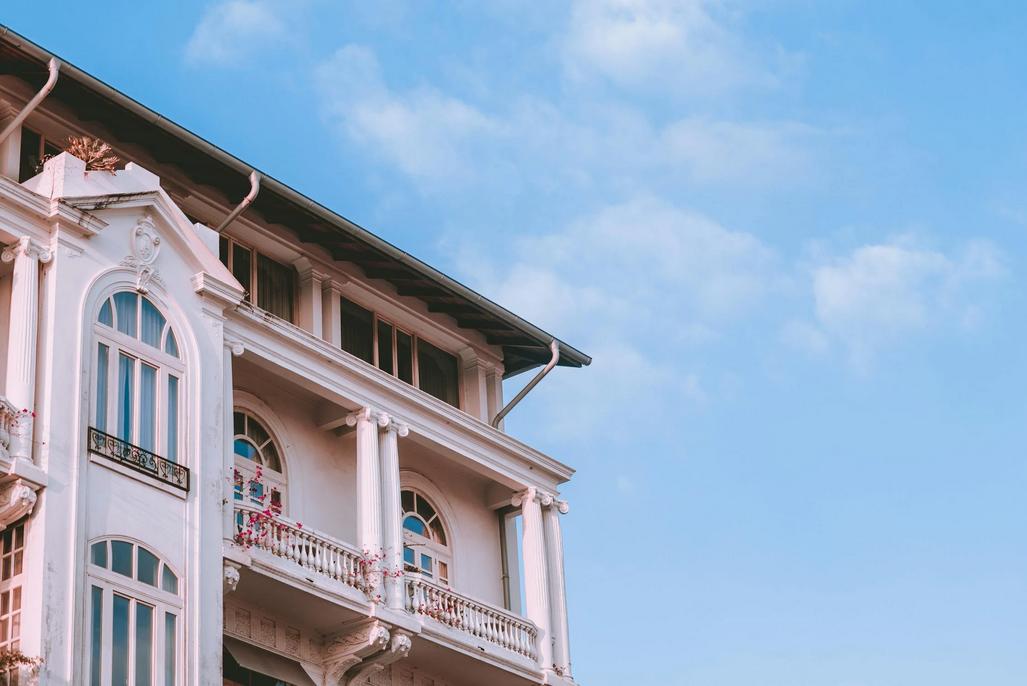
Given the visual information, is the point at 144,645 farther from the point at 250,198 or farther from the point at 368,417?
the point at 250,198

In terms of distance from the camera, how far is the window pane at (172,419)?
74.1 ft

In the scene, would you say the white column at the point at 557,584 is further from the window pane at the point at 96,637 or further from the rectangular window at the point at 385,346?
the window pane at the point at 96,637

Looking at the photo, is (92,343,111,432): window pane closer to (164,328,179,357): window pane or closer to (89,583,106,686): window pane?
(164,328,179,357): window pane

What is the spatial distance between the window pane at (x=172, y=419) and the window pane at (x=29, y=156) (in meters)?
3.70

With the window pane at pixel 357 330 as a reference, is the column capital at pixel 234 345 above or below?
below

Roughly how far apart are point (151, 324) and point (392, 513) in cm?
516

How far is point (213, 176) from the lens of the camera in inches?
1032

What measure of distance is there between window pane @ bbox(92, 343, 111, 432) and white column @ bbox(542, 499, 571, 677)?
940cm

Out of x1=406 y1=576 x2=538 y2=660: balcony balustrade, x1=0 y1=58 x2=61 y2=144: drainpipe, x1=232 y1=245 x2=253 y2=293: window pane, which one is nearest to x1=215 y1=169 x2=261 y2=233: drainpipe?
x1=232 y1=245 x2=253 y2=293: window pane

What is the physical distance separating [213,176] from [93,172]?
118 inches

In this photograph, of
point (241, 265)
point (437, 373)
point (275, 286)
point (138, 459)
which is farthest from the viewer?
point (437, 373)

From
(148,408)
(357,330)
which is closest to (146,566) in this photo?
(148,408)

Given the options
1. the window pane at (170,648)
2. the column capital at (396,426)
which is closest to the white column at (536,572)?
the column capital at (396,426)

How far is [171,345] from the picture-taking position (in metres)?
23.4
